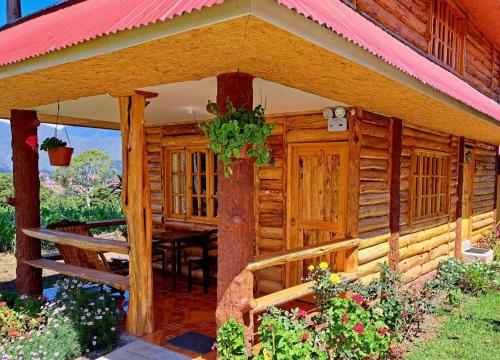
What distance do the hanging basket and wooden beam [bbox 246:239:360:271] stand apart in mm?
3199

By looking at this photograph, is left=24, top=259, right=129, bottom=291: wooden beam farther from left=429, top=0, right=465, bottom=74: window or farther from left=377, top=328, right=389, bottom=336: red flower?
left=429, top=0, right=465, bottom=74: window

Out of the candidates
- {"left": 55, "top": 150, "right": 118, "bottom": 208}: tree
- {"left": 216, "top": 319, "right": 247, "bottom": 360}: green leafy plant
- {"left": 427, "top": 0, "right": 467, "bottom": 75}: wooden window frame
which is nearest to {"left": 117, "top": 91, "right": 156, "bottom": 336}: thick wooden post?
{"left": 216, "top": 319, "right": 247, "bottom": 360}: green leafy plant

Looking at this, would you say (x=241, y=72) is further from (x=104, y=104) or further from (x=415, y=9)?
(x=415, y=9)

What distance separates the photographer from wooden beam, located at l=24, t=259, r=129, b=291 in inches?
197

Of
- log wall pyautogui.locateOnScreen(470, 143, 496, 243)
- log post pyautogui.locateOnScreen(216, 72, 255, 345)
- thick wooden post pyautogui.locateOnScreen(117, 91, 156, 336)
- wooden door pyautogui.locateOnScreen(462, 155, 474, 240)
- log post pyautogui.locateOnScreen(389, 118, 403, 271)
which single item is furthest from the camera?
log wall pyautogui.locateOnScreen(470, 143, 496, 243)

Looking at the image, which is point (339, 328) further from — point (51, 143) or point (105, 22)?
point (51, 143)

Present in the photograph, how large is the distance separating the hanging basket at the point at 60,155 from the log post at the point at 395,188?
477 centimetres

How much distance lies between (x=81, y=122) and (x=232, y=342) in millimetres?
6108

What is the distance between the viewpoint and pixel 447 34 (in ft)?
28.0

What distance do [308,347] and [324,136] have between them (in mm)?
3335

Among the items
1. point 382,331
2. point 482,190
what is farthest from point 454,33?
point 382,331

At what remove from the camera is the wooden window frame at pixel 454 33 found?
309 inches

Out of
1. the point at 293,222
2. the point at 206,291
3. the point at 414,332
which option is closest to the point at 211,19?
the point at 293,222

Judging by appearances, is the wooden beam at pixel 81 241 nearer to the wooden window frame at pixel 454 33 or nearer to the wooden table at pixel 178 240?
the wooden table at pixel 178 240
